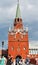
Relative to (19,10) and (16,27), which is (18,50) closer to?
(16,27)

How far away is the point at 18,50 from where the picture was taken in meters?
67.9

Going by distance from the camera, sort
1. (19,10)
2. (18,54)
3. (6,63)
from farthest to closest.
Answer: (19,10), (18,54), (6,63)

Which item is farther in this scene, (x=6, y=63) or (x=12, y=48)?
(x=12, y=48)

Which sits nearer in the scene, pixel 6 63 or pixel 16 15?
pixel 6 63

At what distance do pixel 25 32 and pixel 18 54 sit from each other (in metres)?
5.85

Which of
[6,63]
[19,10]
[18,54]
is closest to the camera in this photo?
[6,63]

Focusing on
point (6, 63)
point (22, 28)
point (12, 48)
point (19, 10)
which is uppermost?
point (19, 10)

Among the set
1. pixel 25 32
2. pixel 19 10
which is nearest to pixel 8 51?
pixel 25 32

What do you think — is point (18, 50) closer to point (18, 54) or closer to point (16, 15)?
point (18, 54)

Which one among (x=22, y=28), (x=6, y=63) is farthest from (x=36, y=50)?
(x=6, y=63)

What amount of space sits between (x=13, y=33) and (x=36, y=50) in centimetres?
1056

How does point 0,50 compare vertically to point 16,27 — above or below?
below

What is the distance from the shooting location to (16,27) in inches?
2783

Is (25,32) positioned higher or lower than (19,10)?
lower
